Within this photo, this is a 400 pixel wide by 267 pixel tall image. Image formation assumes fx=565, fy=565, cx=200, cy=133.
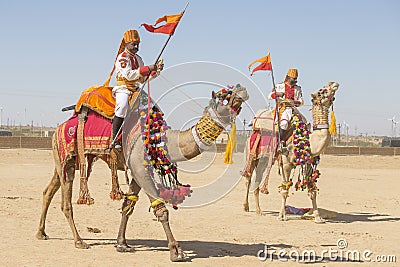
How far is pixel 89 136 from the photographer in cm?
944

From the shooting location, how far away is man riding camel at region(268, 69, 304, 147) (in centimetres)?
1327

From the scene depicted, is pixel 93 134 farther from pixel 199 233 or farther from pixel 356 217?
pixel 356 217

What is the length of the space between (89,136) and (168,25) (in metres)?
2.34

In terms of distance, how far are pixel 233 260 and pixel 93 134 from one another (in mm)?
3079

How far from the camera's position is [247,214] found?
13.9 m

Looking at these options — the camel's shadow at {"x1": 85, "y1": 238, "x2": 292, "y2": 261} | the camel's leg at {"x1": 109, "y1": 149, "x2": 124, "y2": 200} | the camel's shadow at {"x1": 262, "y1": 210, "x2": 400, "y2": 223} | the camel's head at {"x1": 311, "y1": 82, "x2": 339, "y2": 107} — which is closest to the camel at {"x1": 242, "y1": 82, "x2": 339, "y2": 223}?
the camel's head at {"x1": 311, "y1": 82, "x2": 339, "y2": 107}

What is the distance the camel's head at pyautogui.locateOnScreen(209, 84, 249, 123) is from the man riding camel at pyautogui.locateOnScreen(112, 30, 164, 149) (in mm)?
1113

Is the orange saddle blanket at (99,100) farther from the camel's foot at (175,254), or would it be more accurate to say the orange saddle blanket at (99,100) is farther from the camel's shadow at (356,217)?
the camel's shadow at (356,217)

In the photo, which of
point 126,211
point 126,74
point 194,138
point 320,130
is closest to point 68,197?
point 126,211

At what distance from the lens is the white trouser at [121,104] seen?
895cm

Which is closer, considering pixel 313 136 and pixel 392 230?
pixel 392 230

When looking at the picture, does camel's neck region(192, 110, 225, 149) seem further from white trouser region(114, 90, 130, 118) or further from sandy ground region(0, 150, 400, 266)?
sandy ground region(0, 150, 400, 266)

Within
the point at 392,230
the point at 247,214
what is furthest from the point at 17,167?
the point at 392,230

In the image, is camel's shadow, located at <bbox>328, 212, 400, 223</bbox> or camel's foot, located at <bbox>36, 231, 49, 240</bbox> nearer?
camel's foot, located at <bbox>36, 231, 49, 240</bbox>
